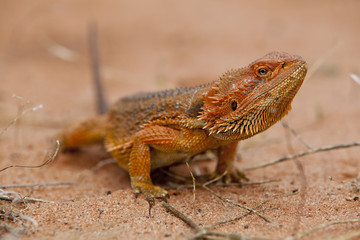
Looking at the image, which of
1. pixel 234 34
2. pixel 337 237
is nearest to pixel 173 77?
pixel 234 34

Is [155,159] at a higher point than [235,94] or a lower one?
lower

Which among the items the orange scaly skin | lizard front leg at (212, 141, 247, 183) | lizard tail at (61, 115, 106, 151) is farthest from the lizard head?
lizard tail at (61, 115, 106, 151)

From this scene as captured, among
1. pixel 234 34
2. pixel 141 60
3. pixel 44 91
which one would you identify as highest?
pixel 234 34

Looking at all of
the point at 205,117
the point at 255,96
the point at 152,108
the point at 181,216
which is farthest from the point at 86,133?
the point at 255,96

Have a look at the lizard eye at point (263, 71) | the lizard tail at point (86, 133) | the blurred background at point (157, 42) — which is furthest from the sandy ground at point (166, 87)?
the lizard eye at point (263, 71)

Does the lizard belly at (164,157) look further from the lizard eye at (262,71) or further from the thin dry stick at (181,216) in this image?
the lizard eye at (262,71)

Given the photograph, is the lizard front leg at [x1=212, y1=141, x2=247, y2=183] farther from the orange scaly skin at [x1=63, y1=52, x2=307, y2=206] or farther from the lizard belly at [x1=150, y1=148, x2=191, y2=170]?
the lizard belly at [x1=150, y1=148, x2=191, y2=170]

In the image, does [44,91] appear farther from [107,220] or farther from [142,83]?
[107,220]
